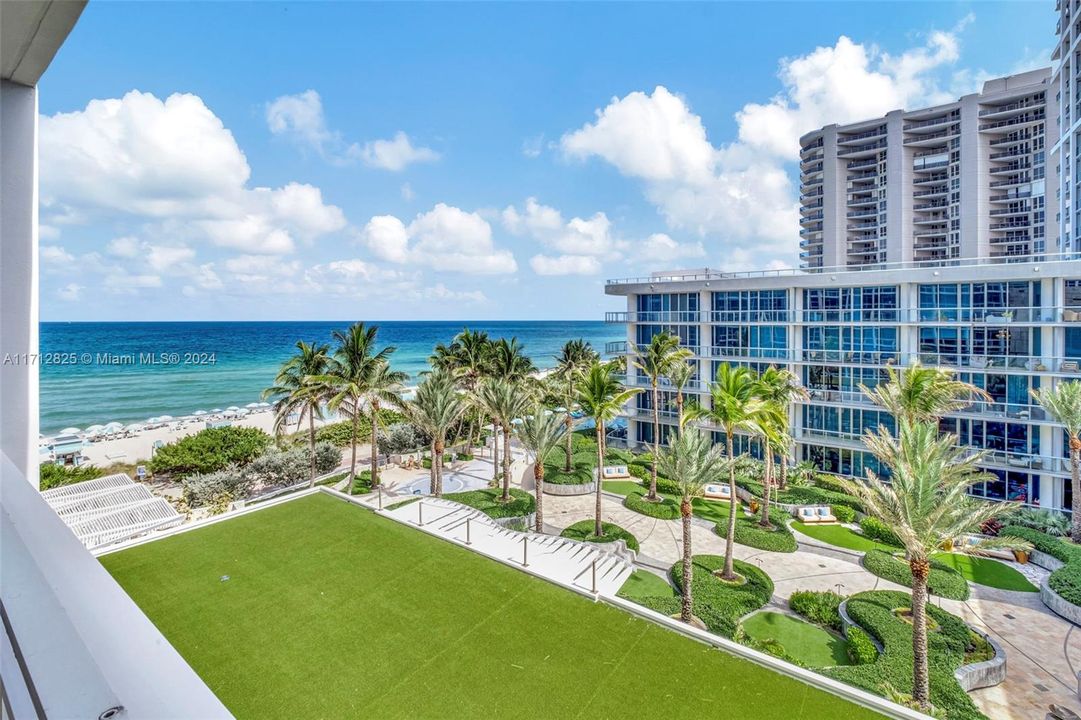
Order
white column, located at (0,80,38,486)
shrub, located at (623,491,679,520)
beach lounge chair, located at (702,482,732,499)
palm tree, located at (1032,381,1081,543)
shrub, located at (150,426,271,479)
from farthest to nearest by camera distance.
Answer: shrub, located at (150,426,271,479)
beach lounge chair, located at (702,482,732,499)
shrub, located at (623,491,679,520)
palm tree, located at (1032,381,1081,543)
white column, located at (0,80,38,486)

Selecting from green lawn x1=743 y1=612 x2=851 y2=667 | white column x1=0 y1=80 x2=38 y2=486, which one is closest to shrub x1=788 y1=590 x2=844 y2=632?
green lawn x1=743 y1=612 x2=851 y2=667

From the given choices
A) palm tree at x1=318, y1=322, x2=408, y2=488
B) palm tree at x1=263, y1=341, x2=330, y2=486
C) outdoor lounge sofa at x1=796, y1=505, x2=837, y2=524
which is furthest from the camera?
palm tree at x1=318, y1=322, x2=408, y2=488

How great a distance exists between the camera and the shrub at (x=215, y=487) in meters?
22.1

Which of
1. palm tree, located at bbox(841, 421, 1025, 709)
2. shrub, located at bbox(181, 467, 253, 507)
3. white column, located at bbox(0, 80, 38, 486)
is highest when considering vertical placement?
white column, located at bbox(0, 80, 38, 486)

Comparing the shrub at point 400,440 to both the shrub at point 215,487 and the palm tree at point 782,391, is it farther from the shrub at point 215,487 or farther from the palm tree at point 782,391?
the palm tree at point 782,391

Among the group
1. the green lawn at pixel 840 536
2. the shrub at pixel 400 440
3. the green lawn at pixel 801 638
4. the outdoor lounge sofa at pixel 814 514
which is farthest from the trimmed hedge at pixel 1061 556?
the shrub at pixel 400 440

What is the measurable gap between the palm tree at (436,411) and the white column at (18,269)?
1844 centimetres

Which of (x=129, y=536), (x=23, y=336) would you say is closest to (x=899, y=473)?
(x=23, y=336)

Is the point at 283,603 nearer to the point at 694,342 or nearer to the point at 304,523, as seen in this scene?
the point at 304,523

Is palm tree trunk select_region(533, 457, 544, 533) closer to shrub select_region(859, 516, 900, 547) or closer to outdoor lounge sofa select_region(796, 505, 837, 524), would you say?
outdoor lounge sofa select_region(796, 505, 837, 524)

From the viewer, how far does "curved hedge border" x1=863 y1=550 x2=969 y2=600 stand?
16.0 m

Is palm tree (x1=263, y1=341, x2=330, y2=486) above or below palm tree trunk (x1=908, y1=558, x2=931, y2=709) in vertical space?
above

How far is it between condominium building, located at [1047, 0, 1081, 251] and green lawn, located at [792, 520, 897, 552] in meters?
32.8

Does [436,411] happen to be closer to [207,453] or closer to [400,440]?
[400,440]
